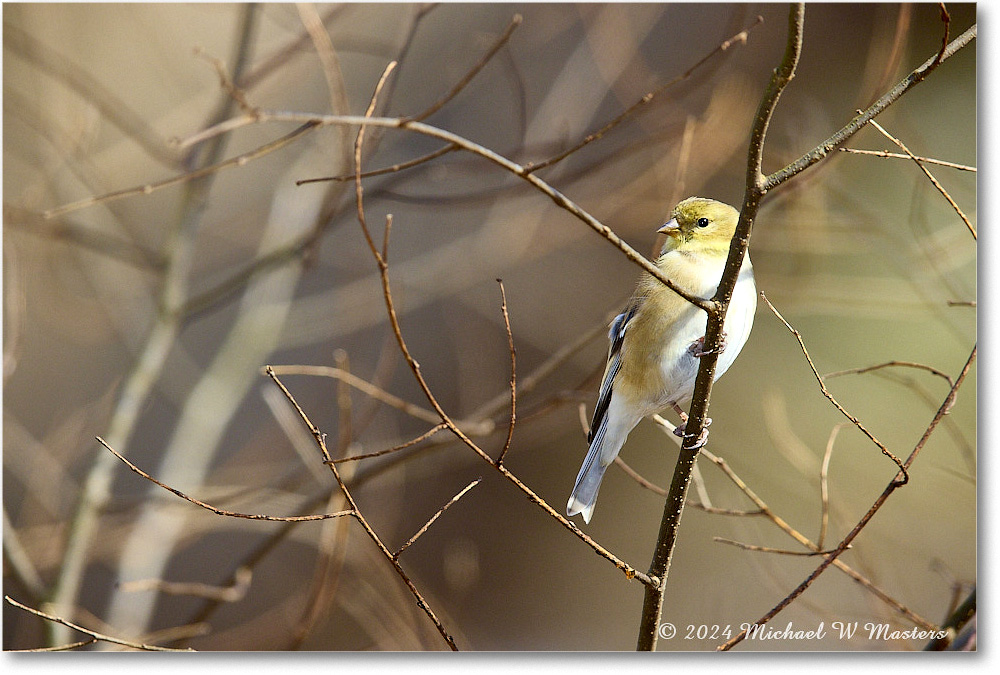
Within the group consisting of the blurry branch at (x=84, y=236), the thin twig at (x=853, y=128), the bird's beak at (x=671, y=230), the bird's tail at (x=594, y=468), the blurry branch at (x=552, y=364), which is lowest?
the bird's tail at (x=594, y=468)

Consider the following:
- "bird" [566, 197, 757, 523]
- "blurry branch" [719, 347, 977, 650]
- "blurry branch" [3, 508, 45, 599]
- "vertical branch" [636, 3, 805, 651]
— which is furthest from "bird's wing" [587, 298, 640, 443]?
"blurry branch" [3, 508, 45, 599]

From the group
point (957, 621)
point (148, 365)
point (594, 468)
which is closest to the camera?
point (957, 621)

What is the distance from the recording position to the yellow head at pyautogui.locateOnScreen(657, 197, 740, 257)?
1.83 m

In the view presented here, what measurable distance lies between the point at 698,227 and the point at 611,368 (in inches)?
15.0

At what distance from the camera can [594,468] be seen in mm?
1905

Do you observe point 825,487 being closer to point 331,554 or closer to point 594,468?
point 594,468

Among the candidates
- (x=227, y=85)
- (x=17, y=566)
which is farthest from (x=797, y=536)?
(x=17, y=566)

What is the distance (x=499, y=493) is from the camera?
2.24 metres

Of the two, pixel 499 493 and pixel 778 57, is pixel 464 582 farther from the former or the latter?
pixel 778 57

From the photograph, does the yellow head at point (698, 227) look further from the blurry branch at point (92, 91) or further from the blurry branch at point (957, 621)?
the blurry branch at point (92, 91)

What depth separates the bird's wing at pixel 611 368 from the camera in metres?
1.83

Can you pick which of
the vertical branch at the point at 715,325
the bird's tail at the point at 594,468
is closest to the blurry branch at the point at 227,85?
the vertical branch at the point at 715,325

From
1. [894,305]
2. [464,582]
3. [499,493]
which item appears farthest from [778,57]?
[464,582]

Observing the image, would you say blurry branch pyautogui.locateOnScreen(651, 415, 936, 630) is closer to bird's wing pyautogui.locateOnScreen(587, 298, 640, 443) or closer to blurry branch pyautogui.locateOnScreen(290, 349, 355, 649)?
bird's wing pyautogui.locateOnScreen(587, 298, 640, 443)
